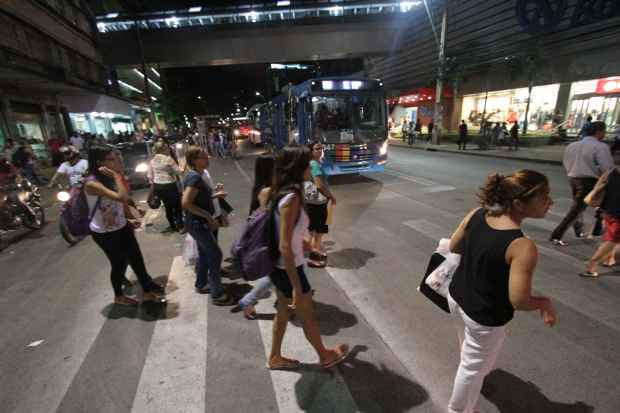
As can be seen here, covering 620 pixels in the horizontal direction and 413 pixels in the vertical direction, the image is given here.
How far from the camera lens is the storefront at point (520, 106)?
66.3 feet

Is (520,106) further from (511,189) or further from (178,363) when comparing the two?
(178,363)

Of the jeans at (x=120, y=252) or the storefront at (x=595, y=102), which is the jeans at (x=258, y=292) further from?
the storefront at (x=595, y=102)

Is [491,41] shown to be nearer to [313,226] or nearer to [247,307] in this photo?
[313,226]

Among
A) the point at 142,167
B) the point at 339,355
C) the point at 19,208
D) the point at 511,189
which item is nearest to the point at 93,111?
the point at 142,167

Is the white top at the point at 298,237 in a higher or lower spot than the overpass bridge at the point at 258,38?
lower

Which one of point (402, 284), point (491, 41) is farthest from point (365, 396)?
point (491, 41)

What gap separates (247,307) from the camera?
12.0 ft

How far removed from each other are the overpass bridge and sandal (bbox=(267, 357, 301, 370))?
115 feet

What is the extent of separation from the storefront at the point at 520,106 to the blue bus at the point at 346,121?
12.8 metres

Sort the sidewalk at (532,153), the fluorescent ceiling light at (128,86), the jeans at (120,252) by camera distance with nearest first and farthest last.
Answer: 1. the jeans at (120,252)
2. the sidewalk at (532,153)
3. the fluorescent ceiling light at (128,86)

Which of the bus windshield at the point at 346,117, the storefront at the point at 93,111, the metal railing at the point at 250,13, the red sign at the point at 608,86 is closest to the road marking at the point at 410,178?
the bus windshield at the point at 346,117

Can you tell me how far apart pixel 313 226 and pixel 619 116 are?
21.0 metres

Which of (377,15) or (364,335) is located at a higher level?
(377,15)

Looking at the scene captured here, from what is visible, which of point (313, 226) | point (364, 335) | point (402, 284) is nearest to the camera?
point (364, 335)
